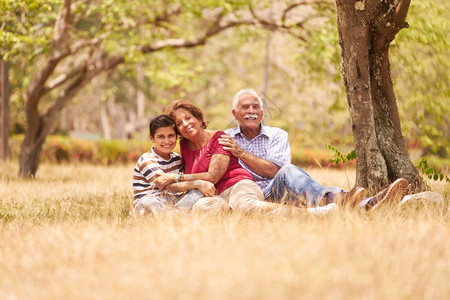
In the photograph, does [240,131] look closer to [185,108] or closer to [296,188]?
[185,108]

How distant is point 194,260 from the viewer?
269 cm

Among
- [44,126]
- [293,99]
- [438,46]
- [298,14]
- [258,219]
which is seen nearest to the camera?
[258,219]

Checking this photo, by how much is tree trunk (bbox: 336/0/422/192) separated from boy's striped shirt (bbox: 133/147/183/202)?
217cm

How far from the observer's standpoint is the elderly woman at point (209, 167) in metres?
4.64

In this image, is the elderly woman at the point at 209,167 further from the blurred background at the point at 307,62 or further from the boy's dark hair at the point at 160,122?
the blurred background at the point at 307,62

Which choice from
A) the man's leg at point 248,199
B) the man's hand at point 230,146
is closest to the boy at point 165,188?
the man's leg at point 248,199

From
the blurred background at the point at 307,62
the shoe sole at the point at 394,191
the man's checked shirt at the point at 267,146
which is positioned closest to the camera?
the shoe sole at the point at 394,191

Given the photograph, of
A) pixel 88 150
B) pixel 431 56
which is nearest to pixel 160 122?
pixel 431 56

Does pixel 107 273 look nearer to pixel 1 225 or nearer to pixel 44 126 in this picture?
pixel 1 225

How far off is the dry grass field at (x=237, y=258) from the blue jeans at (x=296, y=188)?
0.45 meters

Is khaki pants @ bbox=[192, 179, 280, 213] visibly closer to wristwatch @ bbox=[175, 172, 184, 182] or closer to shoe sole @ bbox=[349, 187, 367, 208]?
wristwatch @ bbox=[175, 172, 184, 182]

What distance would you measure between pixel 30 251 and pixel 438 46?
6.66 meters

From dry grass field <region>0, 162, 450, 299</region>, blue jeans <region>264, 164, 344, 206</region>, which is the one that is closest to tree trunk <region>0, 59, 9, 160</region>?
dry grass field <region>0, 162, 450, 299</region>

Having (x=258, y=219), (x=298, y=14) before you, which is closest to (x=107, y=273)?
(x=258, y=219)
